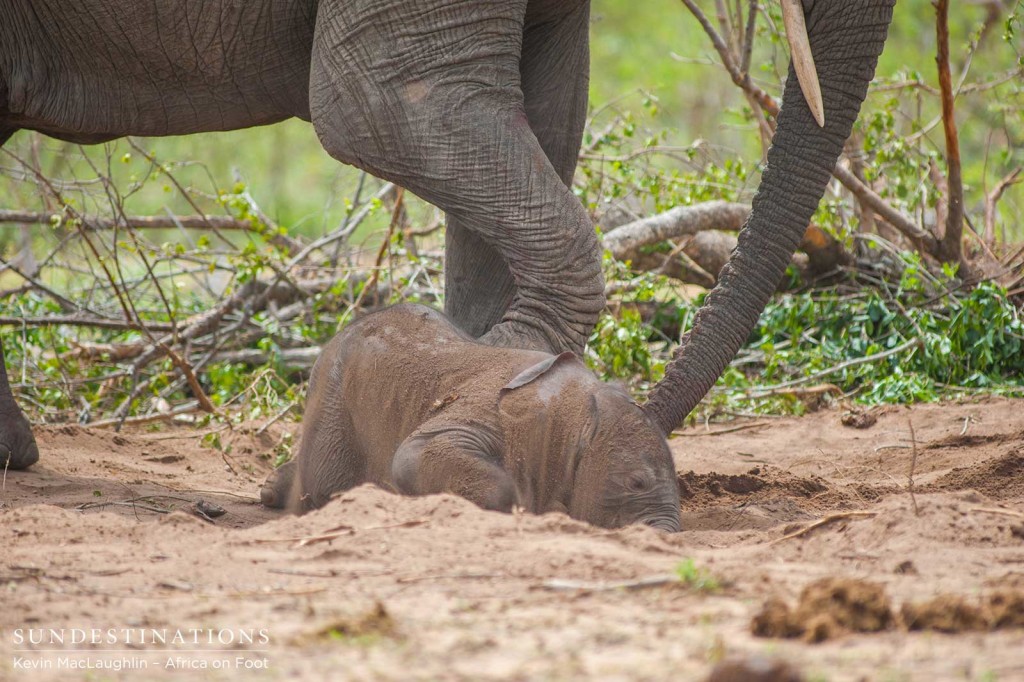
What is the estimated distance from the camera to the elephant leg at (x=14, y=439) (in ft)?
17.3

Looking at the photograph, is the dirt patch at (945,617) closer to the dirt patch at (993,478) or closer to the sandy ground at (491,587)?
the sandy ground at (491,587)

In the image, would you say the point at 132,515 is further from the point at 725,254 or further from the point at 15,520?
the point at 725,254

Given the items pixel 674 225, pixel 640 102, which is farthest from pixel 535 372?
pixel 640 102

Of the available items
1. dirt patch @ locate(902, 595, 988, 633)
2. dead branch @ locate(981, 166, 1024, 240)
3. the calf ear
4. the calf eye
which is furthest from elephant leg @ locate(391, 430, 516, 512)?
dead branch @ locate(981, 166, 1024, 240)

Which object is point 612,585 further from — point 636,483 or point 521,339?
point 521,339

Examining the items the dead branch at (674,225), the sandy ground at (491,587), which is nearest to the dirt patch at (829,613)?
the sandy ground at (491,587)

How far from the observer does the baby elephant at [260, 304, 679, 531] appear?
12.2 ft

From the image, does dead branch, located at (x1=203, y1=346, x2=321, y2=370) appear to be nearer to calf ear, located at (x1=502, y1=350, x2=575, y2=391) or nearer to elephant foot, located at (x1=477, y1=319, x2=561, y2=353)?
elephant foot, located at (x1=477, y1=319, x2=561, y2=353)

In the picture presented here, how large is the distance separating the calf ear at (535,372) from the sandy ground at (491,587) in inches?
22.4

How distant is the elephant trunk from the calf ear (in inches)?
19.4

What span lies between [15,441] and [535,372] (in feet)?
8.45

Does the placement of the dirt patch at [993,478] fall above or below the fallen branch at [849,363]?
below

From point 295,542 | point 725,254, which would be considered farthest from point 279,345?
point 295,542

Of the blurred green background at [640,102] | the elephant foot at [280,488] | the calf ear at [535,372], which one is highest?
the blurred green background at [640,102]
